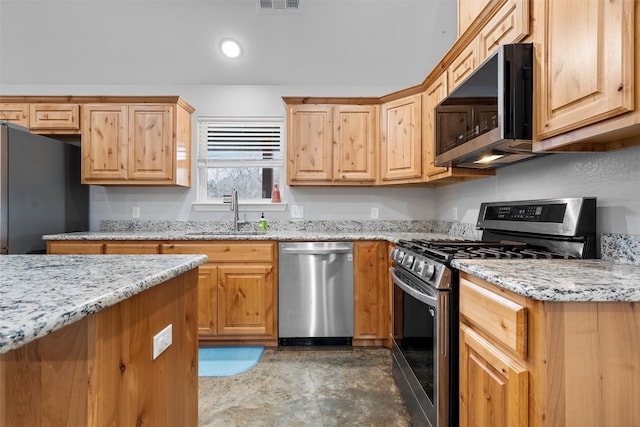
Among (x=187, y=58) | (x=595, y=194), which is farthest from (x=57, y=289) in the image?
(x=187, y=58)

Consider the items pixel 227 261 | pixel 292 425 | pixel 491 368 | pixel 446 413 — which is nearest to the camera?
pixel 491 368

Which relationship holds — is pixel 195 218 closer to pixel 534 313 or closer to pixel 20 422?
pixel 20 422

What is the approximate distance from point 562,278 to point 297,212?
2718 millimetres

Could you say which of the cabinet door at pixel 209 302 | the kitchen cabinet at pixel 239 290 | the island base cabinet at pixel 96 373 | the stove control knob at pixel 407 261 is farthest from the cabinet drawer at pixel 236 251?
the island base cabinet at pixel 96 373

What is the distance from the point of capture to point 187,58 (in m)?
3.37

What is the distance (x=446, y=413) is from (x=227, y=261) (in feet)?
6.51

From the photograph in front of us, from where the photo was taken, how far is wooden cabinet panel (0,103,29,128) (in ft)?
10.4

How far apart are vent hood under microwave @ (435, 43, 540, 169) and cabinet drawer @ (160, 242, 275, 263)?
163cm

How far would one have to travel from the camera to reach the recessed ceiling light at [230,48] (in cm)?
326

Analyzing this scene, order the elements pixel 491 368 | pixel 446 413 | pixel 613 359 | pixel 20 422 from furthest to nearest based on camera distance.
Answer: pixel 446 413
pixel 491 368
pixel 613 359
pixel 20 422

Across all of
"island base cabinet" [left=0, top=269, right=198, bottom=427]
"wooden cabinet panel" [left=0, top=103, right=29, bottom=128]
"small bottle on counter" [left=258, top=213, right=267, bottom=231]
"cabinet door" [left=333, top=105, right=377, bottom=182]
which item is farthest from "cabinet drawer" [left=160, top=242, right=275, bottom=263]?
"wooden cabinet panel" [left=0, top=103, right=29, bottom=128]

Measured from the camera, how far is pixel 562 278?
3.46 ft

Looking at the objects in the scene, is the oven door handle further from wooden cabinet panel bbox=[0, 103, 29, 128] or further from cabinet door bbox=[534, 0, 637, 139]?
wooden cabinet panel bbox=[0, 103, 29, 128]

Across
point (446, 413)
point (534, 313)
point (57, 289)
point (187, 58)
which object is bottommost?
point (446, 413)
